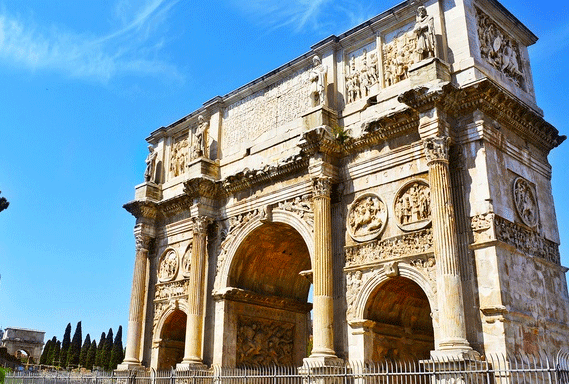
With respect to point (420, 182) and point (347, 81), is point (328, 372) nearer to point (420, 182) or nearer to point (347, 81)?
point (420, 182)

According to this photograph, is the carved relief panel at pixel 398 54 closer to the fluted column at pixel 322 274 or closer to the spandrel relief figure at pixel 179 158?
the fluted column at pixel 322 274

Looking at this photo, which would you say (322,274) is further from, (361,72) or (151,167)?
(151,167)

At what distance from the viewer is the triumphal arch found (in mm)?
12062

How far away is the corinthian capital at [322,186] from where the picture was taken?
1435 cm

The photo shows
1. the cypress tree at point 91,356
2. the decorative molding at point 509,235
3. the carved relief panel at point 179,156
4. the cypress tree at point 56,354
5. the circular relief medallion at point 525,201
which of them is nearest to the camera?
the decorative molding at point 509,235

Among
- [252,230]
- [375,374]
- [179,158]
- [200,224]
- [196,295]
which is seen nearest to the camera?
[375,374]

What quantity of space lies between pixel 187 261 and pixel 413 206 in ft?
26.9

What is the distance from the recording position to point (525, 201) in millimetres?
13281

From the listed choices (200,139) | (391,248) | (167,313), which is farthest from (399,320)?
(200,139)

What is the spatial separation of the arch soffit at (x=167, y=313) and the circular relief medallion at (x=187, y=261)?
0.92 metres

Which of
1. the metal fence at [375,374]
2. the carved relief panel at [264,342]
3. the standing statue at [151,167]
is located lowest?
the metal fence at [375,374]

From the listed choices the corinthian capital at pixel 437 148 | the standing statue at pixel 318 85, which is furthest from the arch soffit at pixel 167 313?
the corinthian capital at pixel 437 148

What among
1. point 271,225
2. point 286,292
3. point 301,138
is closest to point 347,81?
point 301,138

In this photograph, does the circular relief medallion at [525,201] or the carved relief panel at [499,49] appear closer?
the circular relief medallion at [525,201]
